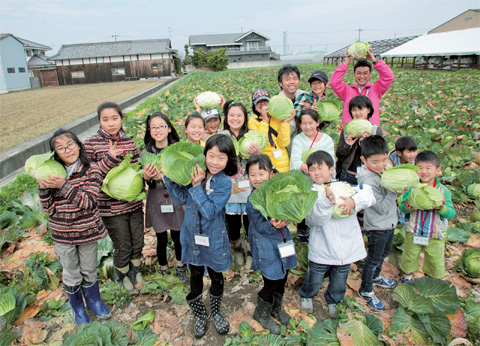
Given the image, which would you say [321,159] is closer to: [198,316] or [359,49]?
[198,316]

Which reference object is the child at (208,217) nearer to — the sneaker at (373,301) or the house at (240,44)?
the sneaker at (373,301)

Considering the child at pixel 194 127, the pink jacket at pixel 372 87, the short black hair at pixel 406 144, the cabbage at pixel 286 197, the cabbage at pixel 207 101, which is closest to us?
the cabbage at pixel 286 197

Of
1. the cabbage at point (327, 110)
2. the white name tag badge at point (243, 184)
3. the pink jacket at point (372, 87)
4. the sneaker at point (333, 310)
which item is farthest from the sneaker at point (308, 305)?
the pink jacket at point (372, 87)

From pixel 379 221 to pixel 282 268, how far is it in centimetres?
106

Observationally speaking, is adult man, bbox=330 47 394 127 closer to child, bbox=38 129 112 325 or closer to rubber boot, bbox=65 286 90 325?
child, bbox=38 129 112 325

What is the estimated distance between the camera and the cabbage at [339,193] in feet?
8.38

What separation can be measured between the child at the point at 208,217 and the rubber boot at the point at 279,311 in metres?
0.47

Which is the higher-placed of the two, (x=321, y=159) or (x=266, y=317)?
(x=321, y=159)

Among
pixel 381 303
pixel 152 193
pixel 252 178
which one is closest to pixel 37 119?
pixel 152 193

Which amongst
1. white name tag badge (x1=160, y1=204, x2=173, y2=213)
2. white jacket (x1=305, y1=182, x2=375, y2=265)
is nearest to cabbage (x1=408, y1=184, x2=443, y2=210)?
white jacket (x1=305, y1=182, x2=375, y2=265)

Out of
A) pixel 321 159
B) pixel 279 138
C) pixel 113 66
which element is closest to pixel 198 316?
pixel 321 159

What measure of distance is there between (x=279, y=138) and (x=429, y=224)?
1.75 metres

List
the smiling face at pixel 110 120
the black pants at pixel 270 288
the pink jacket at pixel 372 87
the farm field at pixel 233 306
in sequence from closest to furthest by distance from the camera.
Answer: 1. the farm field at pixel 233 306
2. the black pants at pixel 270 288
3. the smiling face at pixel 110 120
4. the pink jacket at pixel 372 87

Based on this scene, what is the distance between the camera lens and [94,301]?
2941mm
